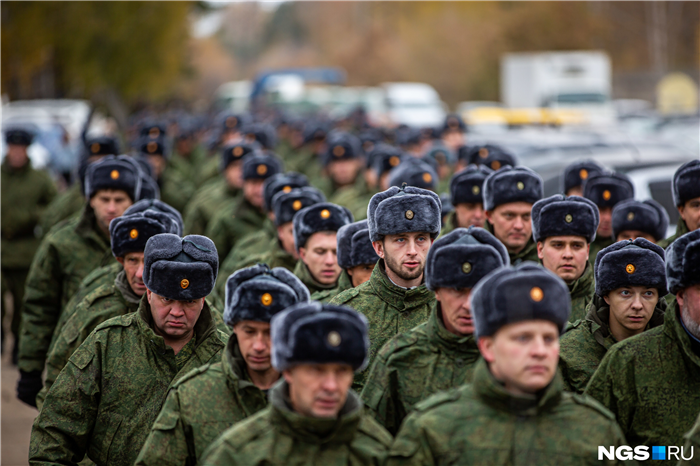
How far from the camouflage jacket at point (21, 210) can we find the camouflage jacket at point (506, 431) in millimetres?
8006

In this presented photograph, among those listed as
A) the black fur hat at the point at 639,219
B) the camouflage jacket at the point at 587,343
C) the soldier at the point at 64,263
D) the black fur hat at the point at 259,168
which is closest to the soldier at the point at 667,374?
the camouflage jacket at the point at 587,343

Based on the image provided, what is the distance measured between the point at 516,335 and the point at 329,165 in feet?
33.1

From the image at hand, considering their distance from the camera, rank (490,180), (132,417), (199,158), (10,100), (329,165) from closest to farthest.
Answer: (132,417), (490,180), (329,165), (199,158), (10,100)

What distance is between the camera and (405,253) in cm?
561

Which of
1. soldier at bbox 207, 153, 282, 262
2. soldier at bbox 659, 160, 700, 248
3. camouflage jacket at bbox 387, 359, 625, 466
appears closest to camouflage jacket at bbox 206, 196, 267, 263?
soldier at bbox 207, 153, 282, 262

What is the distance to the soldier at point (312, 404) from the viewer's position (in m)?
3.77

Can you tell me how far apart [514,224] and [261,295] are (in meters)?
3.17

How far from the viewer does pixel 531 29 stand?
5281 cm

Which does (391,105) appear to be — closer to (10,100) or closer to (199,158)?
(10,100)

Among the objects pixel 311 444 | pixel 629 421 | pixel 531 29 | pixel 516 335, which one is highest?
pixel 531 29

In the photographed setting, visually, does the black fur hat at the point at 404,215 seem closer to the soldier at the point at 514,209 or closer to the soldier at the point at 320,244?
the soldier at the point at 320,244

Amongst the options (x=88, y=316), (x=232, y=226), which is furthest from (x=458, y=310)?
(x=232, y=226)

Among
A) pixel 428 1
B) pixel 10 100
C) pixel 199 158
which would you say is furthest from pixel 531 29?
pixel 199 158

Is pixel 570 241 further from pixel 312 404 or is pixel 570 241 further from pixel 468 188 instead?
pixel 312 404
